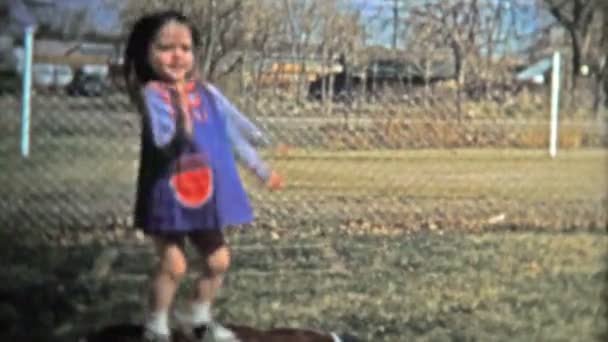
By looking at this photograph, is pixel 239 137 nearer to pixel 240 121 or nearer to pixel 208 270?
pixel 240 121

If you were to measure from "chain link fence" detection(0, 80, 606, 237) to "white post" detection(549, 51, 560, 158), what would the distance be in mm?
14

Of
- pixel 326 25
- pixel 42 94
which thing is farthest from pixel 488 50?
pixel 42 94

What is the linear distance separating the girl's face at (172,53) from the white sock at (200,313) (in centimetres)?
50

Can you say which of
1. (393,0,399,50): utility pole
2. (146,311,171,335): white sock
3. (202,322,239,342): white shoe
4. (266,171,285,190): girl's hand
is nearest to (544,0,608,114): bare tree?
(393,0,399,50): utility pole

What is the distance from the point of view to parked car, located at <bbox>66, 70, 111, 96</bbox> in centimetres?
257

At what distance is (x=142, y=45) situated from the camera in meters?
2.47

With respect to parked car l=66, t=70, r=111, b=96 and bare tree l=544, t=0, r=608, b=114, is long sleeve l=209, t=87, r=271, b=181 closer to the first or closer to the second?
parked car l=66, t=70, r=111, b=96

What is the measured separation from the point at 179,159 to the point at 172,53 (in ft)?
0.75

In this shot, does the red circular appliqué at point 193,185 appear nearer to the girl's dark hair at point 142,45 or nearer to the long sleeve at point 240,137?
the long sleeve at point 240,137

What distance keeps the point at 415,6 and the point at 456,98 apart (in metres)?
0.23

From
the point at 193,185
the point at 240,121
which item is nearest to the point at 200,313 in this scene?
the point at 193,185

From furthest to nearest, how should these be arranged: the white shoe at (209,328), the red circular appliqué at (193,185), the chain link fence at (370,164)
Result: the chain link fence at (370,164), the white shoe at (209,328), the red circular appliqué at (193,185)

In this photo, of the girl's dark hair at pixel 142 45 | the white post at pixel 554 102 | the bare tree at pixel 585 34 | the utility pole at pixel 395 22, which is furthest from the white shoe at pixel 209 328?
the bare tree at pixel 585 34

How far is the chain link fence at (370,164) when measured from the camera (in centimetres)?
262
